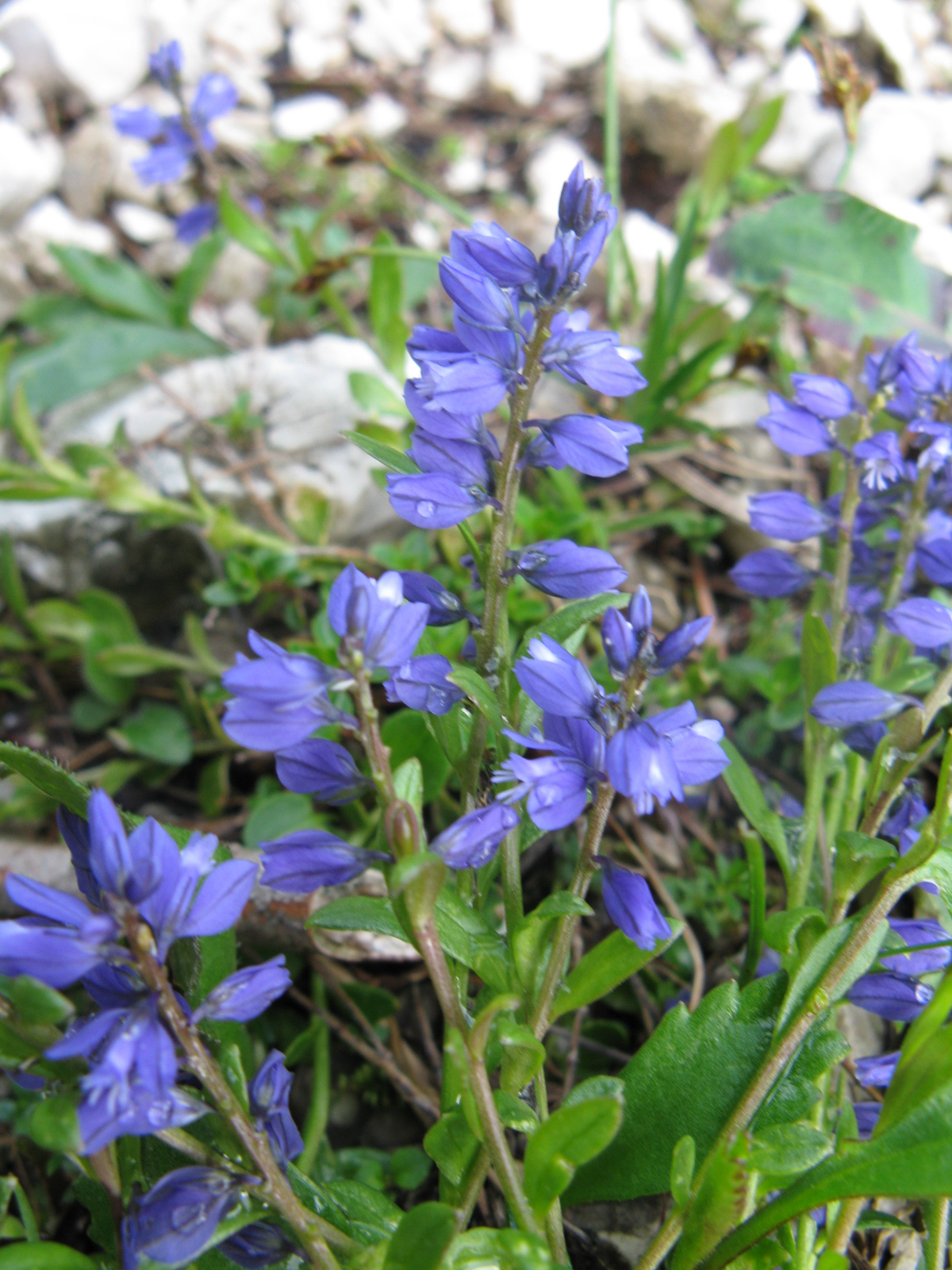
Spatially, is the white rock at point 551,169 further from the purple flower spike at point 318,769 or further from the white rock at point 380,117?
the purple flower spike at point 318,769

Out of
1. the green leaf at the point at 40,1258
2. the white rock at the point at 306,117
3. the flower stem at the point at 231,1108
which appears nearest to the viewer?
the flower stem at the point at 231,1108

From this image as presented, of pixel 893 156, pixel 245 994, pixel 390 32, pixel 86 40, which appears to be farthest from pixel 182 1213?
pixel 390 32

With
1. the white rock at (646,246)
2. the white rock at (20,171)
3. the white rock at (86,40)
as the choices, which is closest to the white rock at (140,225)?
the white rock at (20,171)

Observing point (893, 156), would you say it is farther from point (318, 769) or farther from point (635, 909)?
point (318, 769)

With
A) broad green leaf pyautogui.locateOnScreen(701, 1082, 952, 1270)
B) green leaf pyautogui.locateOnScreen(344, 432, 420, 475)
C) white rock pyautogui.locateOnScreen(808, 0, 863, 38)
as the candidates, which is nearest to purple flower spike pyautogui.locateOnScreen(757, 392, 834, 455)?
green leaf pyautogui.locateOnScreen(344, 432, 420, 475)

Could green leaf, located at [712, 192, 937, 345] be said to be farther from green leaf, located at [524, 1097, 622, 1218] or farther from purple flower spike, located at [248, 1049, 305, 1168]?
purple flower spike, located at [248, 1049, 305, 1168]

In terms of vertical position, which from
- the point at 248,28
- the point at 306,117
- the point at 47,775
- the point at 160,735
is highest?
the point at 248,28
